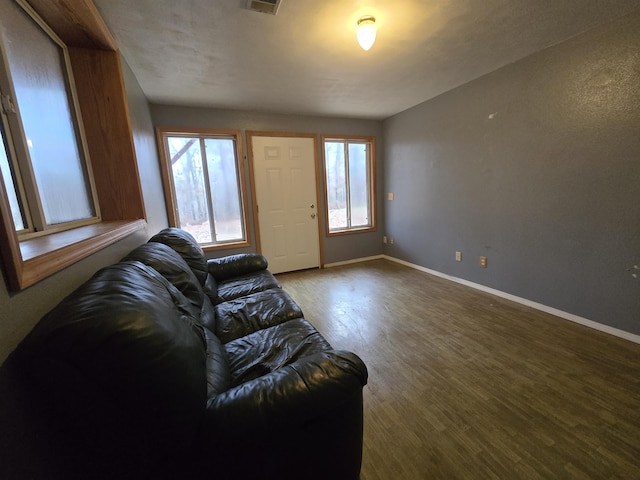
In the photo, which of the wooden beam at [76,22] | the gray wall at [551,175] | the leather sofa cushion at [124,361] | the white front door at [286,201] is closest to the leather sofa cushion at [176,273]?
the leather sofa cushion at [124,361]

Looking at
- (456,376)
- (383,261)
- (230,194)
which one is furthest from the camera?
(383,261)

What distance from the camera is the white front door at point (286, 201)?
11.9 ft

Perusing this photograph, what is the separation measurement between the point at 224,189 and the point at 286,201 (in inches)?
34.2

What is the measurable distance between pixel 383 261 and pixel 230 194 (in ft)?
8.59

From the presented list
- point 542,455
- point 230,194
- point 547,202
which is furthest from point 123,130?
point 547,202

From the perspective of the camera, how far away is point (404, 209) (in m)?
3.98

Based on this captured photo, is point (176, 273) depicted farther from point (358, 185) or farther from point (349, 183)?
point (358, 185)

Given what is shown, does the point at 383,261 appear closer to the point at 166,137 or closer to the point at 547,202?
the point at 547,202

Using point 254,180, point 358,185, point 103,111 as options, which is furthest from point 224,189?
point 358,185

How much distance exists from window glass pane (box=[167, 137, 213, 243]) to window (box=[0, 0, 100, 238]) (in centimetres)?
176

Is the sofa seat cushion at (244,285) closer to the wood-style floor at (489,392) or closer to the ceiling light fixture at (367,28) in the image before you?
the wood-style floor at (489,392)

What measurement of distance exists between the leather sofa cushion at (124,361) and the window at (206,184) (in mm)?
2930

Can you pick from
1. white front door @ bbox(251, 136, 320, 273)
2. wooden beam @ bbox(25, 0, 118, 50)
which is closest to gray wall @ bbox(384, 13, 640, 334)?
white front door @ bbox(251, 136, 320, 273)

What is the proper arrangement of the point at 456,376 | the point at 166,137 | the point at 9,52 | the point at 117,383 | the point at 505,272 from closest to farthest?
the point at 117,383
the point at 9,52
the point at 456,376
the point at 505,272
the point at 166,137
